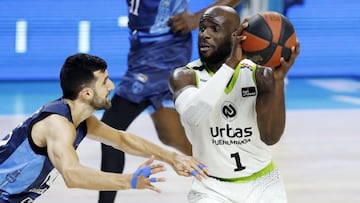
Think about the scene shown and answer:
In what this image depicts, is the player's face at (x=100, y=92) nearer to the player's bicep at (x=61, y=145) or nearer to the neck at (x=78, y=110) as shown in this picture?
the neck at (x=78, y=110)

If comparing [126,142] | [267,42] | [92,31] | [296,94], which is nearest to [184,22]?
[126,142]

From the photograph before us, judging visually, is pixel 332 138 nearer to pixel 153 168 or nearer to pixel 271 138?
pixel 271 138

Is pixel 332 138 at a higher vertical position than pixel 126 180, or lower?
lower

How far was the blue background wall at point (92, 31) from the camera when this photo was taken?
44.7ft

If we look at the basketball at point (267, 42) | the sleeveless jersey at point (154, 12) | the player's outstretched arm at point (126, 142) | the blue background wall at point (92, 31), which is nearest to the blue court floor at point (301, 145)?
the blue background wall at point (92, 31)

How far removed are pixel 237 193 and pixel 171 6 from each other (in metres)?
2.06

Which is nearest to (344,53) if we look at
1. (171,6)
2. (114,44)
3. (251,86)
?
(114,44)

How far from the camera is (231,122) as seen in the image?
4.27 m

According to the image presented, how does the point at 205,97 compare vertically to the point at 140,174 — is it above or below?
above

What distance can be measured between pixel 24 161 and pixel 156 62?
6.83 ft

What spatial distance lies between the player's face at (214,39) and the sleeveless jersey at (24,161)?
75 centimetres

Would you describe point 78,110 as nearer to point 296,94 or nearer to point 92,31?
point 296,94

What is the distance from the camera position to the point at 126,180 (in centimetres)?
362

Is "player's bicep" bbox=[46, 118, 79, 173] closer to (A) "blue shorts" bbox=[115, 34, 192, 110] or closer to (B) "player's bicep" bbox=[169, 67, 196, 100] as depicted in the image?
(B) "player's bicep" bbox=[169, 67, 196, 100]
